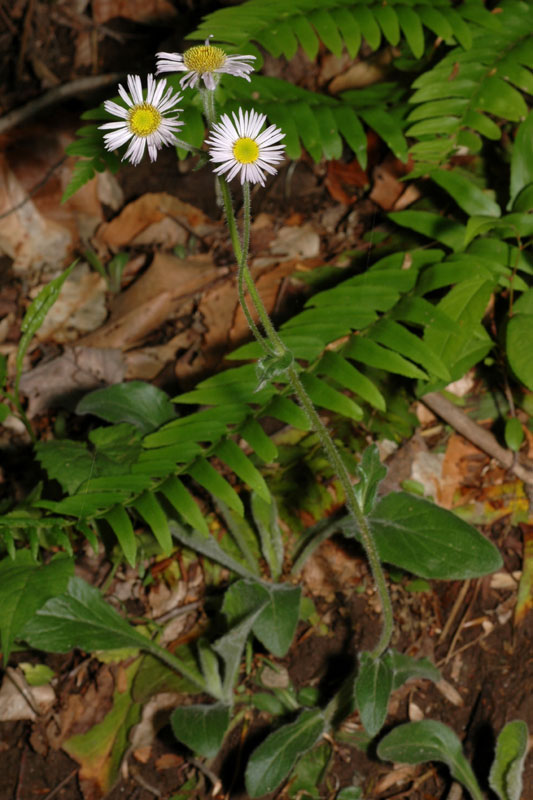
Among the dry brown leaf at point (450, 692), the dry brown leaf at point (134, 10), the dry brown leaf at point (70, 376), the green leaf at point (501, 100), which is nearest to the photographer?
the dry brown leaf at point (450, 692)

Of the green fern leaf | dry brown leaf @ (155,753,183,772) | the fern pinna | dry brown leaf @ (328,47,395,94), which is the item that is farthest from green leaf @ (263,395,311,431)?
dry brown leaf @ (328,47,395,94)

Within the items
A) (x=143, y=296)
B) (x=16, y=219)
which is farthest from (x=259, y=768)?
(x=16, y=219)

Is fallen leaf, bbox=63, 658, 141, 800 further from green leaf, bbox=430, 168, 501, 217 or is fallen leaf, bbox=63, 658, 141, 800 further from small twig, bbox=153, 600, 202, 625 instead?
green leaf, bbox=430, 168, 501, 217

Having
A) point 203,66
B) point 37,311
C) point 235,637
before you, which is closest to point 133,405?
point 37,311

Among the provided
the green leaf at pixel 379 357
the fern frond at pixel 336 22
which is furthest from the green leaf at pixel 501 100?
the green leaf at pixel 379 357

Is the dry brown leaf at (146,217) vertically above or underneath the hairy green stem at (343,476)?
above

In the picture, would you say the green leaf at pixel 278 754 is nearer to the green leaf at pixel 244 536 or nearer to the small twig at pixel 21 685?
the green leaf at pixel 244 536

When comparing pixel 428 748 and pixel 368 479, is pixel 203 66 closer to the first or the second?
pixel 368 479
